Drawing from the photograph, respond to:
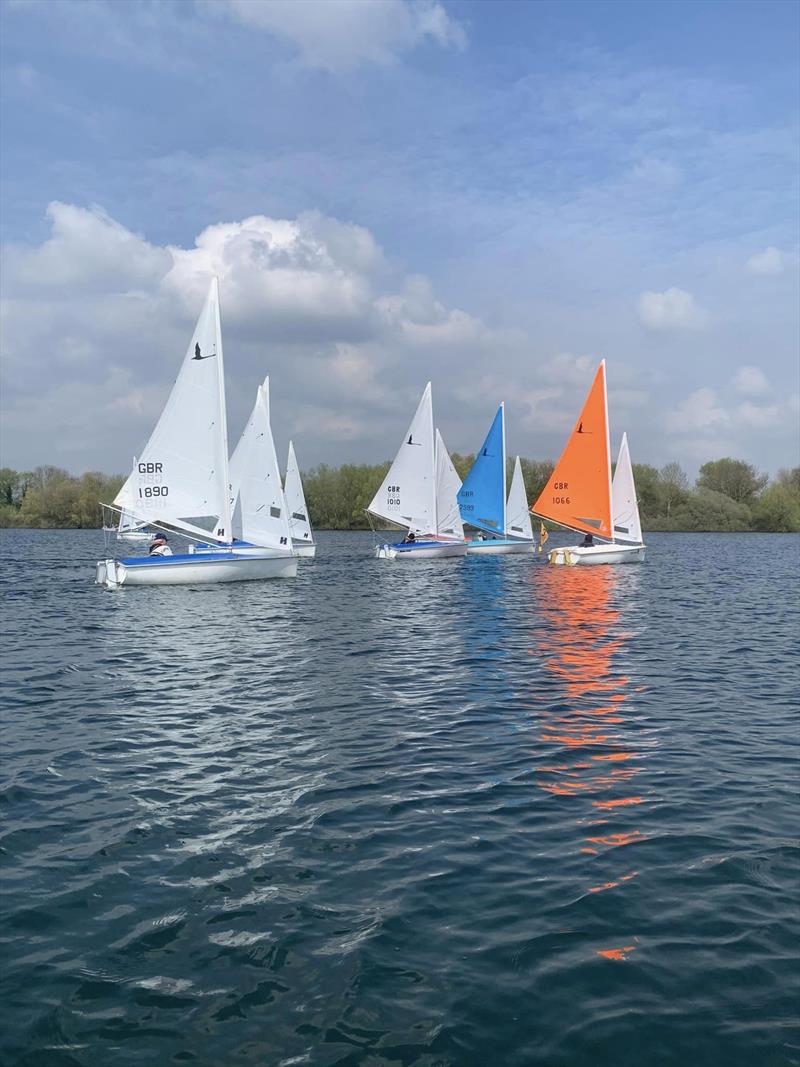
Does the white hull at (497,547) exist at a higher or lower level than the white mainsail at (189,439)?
lower

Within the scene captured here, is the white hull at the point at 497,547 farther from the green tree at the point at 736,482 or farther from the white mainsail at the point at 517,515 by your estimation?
the green tree at the point at 736,482

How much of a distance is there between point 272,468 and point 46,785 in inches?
1231

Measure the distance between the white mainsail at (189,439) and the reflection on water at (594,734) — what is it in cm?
1636

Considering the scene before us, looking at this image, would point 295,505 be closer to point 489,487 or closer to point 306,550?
point 306,550

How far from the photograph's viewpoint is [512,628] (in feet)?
83.1

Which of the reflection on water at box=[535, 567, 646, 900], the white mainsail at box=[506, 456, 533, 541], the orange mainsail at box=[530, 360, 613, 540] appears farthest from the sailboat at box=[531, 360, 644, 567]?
the reflection on water at box=[535, 567, 646, 900]

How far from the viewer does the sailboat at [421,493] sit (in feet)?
178

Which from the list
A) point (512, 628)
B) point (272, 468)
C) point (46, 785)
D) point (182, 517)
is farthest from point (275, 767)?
point (272, 468)

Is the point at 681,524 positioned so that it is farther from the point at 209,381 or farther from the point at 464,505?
the point at 209,381

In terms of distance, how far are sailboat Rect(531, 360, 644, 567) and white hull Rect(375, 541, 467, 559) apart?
7553mm

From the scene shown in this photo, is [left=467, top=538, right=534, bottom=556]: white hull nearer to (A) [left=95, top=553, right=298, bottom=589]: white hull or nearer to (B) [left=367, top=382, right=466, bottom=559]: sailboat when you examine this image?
(B) [left=367, top=382, right=466, bottom=559]: sailboat

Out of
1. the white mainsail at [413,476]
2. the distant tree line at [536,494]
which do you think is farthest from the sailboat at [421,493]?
the distant tree line at [536,494]

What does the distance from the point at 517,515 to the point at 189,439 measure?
1300 inches

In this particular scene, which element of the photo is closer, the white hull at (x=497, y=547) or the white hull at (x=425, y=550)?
the white hull at (x=425, y=550)
